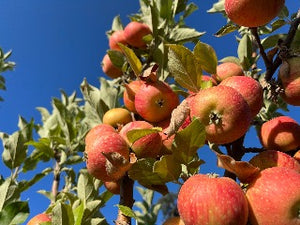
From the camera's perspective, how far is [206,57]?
4.70 ft

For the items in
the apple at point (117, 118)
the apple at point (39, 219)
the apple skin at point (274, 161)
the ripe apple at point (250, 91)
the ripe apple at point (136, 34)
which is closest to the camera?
the apple skin at point (274, 161)

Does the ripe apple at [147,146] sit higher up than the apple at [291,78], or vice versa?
the ripe apple at [147,146]

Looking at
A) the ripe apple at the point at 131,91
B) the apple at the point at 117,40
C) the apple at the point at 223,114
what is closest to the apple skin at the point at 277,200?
the apple at the point at 223,114

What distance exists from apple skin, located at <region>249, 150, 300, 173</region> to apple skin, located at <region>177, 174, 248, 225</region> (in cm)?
17

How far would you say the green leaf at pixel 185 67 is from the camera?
4.40ft

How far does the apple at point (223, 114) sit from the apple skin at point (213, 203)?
179 millimetres

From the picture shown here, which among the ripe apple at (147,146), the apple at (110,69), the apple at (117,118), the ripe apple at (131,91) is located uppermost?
the apple at (110,69)

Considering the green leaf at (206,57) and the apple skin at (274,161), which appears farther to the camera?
the green leaf at (206,57)

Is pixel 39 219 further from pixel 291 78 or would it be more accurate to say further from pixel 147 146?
pixel 291 78

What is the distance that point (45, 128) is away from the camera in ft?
11.4

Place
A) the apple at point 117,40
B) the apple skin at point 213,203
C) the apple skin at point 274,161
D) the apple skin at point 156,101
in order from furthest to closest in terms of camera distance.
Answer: the apple at point 117,40
the apple skin at point 156,101
the apple skin at point 274,161
the apple skin at point 213,203

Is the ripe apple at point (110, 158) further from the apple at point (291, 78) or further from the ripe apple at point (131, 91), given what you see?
the apple at point (291, 78)

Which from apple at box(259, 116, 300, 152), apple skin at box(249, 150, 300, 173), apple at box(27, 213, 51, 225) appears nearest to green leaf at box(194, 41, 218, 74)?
apple at box(259, 116, 300, 152)

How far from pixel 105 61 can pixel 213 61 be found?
1273 millimetres
